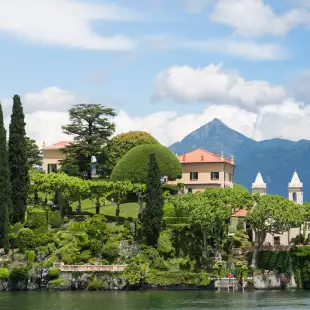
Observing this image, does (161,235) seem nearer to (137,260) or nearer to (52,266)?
(137,260)

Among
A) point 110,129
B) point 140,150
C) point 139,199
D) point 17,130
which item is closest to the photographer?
point 17,130

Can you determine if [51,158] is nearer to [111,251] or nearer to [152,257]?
[111,251]

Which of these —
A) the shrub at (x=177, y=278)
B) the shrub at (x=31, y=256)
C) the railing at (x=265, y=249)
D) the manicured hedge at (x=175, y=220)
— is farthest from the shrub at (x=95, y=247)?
the railing at (x=265, y=249)

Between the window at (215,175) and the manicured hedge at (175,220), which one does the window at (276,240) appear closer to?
the manicured hedge at (175,220)

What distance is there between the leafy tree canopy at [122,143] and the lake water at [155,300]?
1475 inches

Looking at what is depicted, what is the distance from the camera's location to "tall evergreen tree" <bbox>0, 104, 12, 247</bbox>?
82750 mm

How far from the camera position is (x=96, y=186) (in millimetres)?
92875

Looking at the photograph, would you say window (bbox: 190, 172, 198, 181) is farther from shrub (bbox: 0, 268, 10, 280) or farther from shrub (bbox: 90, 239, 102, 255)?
shrub (bbox: 0, 268, 10, 280)

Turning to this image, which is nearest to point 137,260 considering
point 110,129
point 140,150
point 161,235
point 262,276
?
point 161,235

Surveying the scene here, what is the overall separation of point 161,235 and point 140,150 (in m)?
20.0

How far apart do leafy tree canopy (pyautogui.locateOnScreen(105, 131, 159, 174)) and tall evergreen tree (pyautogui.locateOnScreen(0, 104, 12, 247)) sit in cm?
2561

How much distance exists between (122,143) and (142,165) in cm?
1821

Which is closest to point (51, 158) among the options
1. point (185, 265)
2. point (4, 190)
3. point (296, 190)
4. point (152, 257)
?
point (4, 190)

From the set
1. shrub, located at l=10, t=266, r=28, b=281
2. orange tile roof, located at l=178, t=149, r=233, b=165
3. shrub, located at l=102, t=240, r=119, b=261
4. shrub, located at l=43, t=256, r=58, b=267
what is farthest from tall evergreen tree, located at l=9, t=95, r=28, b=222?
orange tile roof, located at l=178, t=149, r=233, b=165
